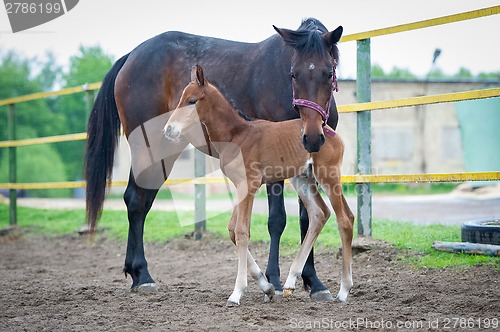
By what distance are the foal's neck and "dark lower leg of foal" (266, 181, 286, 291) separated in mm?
627

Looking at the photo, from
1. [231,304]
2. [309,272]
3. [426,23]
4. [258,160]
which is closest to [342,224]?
[309,272]

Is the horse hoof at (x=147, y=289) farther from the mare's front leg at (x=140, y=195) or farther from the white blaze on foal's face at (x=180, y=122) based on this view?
the white blaze on foal's face at (x=180, y=122)

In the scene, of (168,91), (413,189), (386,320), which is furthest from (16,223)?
(413,189)

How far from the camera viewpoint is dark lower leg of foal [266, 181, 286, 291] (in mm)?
4898

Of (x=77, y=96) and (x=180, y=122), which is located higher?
(x=77, y=96)

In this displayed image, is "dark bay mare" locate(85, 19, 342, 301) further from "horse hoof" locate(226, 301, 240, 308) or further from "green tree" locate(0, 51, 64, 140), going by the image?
"green tree" locate(0, 51, 64, 140)

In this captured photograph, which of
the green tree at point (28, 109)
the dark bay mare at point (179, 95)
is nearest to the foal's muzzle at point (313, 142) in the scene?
the dark bay mare at point (179, 95)

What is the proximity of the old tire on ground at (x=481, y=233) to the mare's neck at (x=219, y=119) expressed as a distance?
7.87 feet

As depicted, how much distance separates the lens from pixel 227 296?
481 centimetres

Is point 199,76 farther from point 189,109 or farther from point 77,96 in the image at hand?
point 77,96

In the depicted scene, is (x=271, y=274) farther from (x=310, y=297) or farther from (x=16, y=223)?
(x=16, y=223)

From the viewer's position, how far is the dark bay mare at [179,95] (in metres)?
4.61

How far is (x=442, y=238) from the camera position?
6.22 m

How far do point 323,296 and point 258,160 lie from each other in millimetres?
1135
